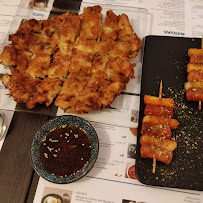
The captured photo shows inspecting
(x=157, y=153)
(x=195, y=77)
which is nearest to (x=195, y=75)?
(x=195, y=77)

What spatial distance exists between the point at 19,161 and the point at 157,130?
1.49 meters

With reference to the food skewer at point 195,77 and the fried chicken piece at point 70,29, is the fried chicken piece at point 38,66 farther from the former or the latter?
the food skewer at point 195,77

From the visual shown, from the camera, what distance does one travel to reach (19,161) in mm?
2377

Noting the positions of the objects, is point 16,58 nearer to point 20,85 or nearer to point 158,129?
point 20,85

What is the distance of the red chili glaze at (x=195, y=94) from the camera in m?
2.42

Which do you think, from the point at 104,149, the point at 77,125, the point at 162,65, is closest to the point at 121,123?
the point at 104,149

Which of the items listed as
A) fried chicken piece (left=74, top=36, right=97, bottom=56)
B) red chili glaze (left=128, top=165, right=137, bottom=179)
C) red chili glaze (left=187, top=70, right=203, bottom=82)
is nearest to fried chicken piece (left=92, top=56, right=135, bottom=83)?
fried chicken piece (left=74, top=36, right=97, bottom=56)

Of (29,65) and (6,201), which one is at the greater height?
(29,65)

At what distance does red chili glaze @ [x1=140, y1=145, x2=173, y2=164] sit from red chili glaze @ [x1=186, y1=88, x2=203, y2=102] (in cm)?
68

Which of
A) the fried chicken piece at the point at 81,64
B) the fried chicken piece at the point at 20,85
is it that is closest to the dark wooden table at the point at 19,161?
the fried chicken piece at the point at 20,85

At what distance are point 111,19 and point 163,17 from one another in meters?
0.88

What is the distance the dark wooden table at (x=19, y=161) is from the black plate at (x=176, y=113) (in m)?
1.12

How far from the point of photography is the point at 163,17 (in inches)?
128

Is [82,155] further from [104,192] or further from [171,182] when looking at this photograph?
[171,182]
